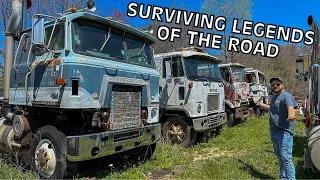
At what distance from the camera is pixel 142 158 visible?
616 cm

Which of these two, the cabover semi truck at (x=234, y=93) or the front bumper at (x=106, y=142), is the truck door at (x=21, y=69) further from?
the cabover semi truck at (x=234, y=93)

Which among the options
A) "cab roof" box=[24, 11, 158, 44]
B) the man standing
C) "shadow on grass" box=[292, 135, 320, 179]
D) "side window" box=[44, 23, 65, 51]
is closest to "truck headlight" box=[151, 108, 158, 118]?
"cab roof" box=[24, 11, 158, 44]

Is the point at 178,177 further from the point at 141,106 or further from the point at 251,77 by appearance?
the point at 251,77

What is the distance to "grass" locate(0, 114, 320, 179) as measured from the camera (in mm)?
5137

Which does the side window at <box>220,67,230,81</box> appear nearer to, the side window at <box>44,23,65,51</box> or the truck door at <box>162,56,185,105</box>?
the truck door at <box>162,56,185,105</box>

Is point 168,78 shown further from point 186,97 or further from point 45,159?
point 45,159

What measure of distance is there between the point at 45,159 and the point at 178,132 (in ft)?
13.1

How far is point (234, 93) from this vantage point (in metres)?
11.6

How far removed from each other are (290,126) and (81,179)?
3.57 metres

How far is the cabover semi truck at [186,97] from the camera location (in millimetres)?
7514

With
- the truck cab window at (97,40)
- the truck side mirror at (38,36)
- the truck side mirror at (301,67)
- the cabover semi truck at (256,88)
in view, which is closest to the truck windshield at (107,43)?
the truck cab window at (97,40)

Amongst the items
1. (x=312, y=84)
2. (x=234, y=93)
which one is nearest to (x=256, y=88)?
(x=234, y=93)

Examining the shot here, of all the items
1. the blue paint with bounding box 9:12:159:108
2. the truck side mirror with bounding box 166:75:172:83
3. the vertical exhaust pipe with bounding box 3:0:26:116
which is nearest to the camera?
the blue paint with bounding box 9:12:159:108

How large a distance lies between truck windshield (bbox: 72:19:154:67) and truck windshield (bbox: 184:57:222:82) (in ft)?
6.47
